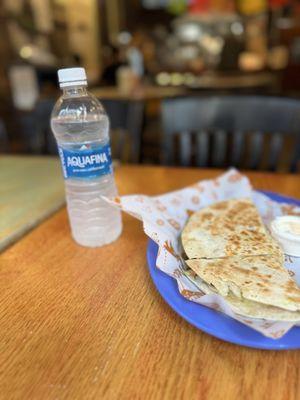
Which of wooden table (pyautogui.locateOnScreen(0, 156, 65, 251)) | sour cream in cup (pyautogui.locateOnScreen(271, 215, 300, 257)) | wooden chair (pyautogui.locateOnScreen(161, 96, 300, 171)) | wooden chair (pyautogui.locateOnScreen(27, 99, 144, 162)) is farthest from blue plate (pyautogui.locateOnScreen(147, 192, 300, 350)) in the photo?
wooden chair (pyautogui.locateOnScreen(27, 99, 144, 162))

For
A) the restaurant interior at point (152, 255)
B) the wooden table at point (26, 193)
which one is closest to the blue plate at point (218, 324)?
the restaurant interior at point (152, 255)

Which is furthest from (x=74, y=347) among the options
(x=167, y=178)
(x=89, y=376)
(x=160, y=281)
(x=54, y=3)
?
(x=54, y=3)

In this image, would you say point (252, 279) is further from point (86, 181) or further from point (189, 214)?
point (86, 181)

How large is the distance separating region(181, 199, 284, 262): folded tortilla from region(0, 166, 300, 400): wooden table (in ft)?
0.35

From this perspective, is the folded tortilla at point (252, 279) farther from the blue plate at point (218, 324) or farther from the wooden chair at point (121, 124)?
the wooden chair at point (121, 124)

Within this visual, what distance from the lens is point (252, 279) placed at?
1.49 ft

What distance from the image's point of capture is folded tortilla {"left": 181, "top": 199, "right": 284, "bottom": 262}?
0.53 meters

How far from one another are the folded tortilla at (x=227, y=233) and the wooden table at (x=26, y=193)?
1.31 feet

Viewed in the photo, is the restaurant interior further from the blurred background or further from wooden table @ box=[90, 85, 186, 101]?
wooden table @ box=[90, 85, 186, 101]

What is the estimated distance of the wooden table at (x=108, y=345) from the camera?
0.37 metres

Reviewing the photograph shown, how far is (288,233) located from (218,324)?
236mm

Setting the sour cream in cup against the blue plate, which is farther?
the sour cream in cup

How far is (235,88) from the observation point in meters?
2.86

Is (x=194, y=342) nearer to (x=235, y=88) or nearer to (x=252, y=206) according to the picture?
(x=252, y=206)
